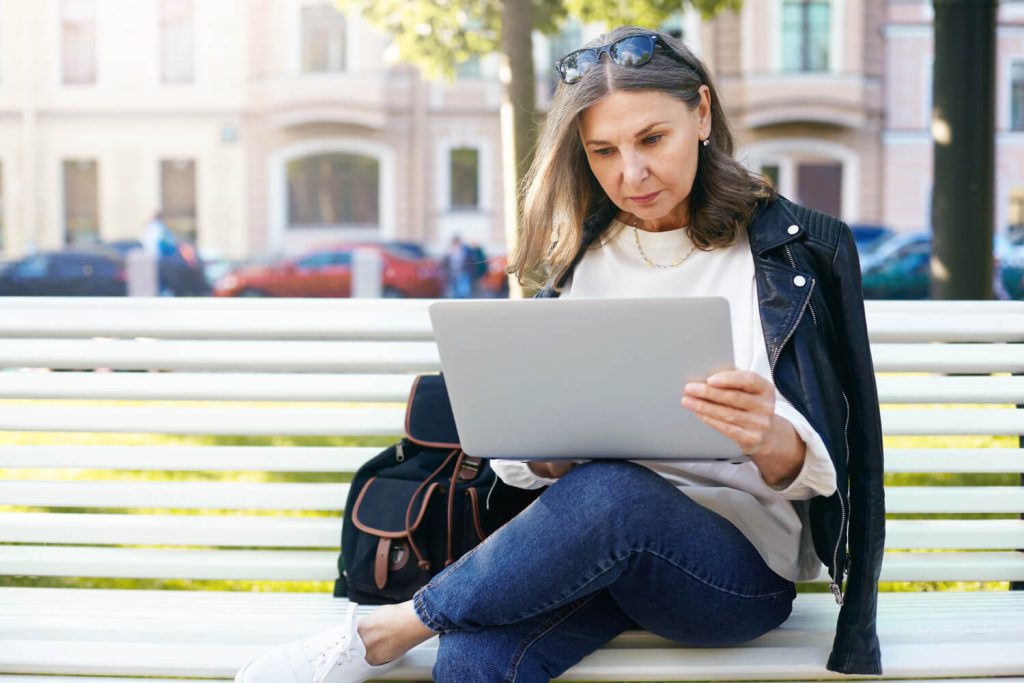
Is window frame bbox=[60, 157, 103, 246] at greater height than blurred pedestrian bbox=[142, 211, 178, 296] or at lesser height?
greater

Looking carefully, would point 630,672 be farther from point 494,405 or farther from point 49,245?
point 49,245

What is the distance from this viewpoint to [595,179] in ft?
6.85

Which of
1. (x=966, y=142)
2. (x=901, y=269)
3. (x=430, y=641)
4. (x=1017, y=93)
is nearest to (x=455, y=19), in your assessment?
(x=966, y=142)

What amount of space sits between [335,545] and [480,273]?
13.8 meters

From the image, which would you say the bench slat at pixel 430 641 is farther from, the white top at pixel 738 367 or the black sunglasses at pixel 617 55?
the black sunglasses at pixel 617 55

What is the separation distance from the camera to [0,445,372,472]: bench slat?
7.27 feet

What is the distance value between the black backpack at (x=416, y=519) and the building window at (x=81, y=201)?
19.6 metres

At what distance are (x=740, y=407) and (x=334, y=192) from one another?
19.5 m

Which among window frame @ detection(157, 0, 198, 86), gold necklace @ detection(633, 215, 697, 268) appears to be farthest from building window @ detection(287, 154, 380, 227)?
gold necklace @ detection(633, 215, 697, 268)

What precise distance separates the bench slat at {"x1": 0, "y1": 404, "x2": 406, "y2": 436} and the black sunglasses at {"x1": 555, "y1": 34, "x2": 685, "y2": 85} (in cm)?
76

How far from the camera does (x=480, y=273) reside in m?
15.9

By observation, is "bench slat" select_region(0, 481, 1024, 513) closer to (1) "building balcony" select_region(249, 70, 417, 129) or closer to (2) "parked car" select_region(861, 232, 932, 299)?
(2) "parked car" select_region(861, 232, 932, 299)

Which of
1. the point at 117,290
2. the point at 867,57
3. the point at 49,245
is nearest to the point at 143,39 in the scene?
the point at 49,245

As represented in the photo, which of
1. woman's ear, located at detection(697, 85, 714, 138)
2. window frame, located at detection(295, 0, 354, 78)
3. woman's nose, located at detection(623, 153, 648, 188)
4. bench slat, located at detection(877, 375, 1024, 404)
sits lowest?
bench slat, located at detection(877, 375, 1024, 404)
